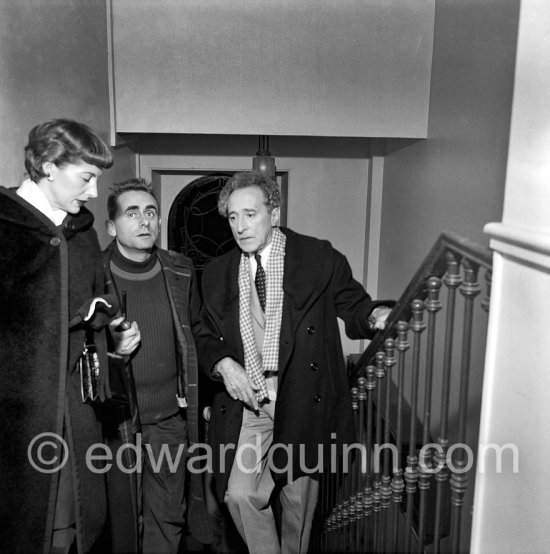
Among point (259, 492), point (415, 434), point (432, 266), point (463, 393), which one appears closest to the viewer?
point (463, 393)

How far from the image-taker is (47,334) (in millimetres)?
2100

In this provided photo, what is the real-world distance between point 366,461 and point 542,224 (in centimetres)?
132

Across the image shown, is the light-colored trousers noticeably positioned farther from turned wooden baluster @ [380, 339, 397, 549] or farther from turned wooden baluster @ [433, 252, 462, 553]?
turned wooden baluster @ [433, 252, 462, 553]

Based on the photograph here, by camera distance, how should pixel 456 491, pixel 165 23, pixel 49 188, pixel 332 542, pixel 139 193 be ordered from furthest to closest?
1. pixel 165 23
2. pixel 332 542
3. pixel 139 193
4. pixel 49 188
5. pixel 456 491

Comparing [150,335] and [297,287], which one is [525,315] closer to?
[297,287]

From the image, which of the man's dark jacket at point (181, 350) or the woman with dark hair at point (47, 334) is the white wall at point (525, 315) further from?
the man's dark jacket at point (181, 350)

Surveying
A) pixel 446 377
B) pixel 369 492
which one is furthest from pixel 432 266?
pixel 369 492

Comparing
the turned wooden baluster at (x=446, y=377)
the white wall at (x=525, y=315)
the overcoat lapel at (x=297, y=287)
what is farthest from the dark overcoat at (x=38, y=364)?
the white wall at (x=525, y=315)

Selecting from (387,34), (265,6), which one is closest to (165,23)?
(265,6)

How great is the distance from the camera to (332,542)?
3.23 metres

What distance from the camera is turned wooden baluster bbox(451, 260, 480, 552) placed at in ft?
5.81

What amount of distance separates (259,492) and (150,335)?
774mm

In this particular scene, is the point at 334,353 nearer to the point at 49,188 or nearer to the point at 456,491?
the point at 456,491

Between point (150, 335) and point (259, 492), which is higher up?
point (150, 335)
